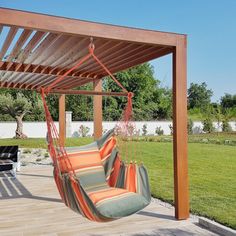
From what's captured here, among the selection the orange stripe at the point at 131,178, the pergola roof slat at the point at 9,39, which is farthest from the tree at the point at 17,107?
the orange stripe at the point at 131,178

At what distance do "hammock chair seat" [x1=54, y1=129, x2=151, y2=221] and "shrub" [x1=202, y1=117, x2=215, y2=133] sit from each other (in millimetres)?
19290

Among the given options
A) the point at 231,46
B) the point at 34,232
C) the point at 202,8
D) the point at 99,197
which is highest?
the point at 231,46

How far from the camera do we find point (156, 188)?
18.0 feet

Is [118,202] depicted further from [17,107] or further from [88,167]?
[17,107]

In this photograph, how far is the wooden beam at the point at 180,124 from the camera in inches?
150

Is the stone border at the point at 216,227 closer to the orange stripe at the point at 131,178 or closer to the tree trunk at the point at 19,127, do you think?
the orange stripe at the point at 131,178

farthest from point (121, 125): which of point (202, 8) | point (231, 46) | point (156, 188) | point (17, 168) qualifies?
point (231, 46)

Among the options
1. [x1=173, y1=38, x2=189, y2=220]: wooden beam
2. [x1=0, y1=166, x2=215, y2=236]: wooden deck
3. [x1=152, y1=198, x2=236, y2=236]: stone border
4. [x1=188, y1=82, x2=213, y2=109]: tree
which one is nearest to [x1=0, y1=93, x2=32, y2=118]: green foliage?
Answer: [x1=0, y1=166, x2=215, y2=236]: wooden deck

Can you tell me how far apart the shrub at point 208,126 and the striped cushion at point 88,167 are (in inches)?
765

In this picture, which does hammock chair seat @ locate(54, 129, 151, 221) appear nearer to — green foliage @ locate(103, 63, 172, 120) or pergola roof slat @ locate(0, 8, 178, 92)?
pergola roof slat @ locate(0, 8, 178, 92)

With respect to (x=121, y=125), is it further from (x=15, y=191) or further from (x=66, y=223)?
(x=15, y=191)

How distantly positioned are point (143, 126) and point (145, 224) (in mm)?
18751

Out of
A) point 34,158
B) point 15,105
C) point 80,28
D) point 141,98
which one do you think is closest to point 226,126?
point 141,98

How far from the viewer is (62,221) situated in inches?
147
